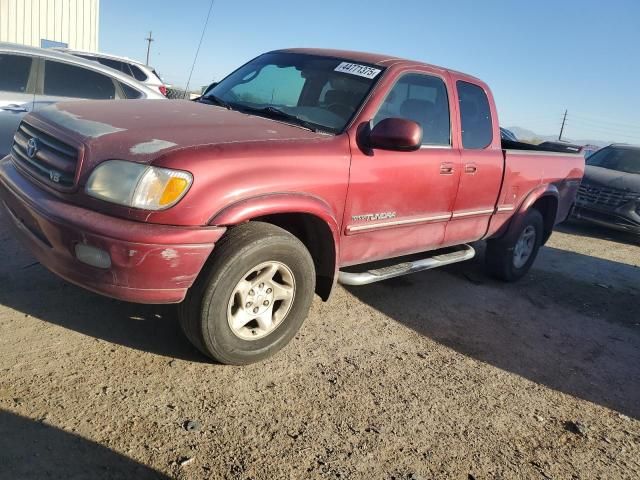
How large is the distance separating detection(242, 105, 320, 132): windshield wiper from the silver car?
3759 millimetres

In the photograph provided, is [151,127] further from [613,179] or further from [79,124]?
[613,179]

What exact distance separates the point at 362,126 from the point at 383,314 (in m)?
1.56

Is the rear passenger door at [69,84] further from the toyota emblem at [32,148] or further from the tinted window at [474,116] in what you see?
the tinted window at [474,116]

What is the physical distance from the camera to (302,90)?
12.8 feet

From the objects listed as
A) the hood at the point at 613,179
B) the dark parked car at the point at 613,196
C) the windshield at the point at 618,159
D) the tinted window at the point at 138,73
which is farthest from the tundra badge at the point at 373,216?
the windshield at the point at 618,159

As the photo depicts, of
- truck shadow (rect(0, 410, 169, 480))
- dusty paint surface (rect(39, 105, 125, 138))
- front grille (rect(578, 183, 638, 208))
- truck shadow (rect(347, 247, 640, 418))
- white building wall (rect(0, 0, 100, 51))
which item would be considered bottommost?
truck shadow (rect(0, 410, 169, 480))

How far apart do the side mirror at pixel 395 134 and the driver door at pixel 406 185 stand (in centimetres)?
14

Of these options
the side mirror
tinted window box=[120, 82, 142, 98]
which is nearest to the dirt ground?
the side mirror

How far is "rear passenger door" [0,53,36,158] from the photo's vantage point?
20.1 feet

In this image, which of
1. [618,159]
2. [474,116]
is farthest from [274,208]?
[618,159]

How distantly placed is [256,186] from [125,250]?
2.41 feet

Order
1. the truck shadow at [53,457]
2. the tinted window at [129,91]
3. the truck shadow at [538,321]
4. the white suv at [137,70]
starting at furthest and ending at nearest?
the white suv at [137,70]
the tinted window at [129,91]
the truck shadow at [538,321]
the truck shadow at [53,457]

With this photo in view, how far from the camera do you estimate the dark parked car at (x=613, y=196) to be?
29.2ft

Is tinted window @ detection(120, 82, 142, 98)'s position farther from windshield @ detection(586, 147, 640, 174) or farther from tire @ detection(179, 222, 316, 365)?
windshield @ detection(586, 147, 640, 174)
